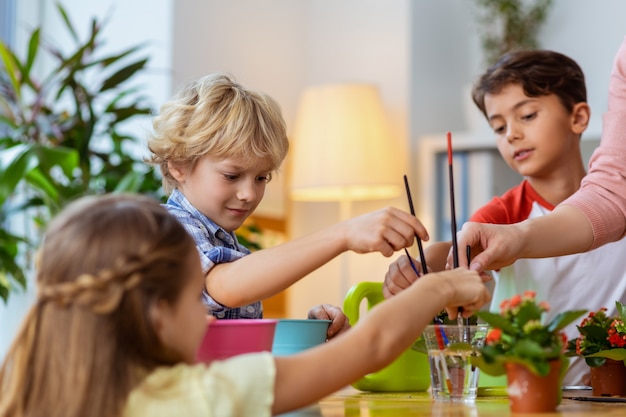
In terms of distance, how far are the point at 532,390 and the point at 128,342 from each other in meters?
0.47

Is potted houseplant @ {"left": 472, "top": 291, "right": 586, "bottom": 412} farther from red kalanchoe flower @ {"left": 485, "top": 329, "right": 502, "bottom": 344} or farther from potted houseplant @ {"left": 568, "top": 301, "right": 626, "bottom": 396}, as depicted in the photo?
potted houseplant @ {"left": 568, "top": 301, "right": 626, "bottom": 396}

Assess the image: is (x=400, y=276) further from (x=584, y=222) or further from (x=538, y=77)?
(x=538, y=77)

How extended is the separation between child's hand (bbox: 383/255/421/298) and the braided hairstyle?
1.73 feet

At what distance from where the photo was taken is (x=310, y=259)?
1.20m

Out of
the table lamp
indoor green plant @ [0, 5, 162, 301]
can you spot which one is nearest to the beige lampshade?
the table lamp

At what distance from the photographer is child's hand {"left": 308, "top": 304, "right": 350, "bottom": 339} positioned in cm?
139

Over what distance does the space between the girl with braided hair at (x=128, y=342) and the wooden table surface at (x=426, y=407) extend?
Result: 0.13m

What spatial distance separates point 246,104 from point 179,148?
125 millimetres

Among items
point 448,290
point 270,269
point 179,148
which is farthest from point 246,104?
point 448,290

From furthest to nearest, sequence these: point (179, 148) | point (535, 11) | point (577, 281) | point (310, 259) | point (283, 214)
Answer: point (283, 214) → point (535, 11) → point (577, 281) → point (179, 148) → point (310, 259)

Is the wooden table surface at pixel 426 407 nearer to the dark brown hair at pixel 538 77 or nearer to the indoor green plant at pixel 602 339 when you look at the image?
the indoor green plant at pixel 602 339

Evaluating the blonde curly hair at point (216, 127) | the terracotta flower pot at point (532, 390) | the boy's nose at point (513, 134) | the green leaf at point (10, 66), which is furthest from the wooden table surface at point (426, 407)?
the green leaf at point (10, 66)

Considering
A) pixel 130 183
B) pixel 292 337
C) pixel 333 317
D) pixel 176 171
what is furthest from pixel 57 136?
pixel 292 337

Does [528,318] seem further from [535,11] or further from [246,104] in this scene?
[535,11]
